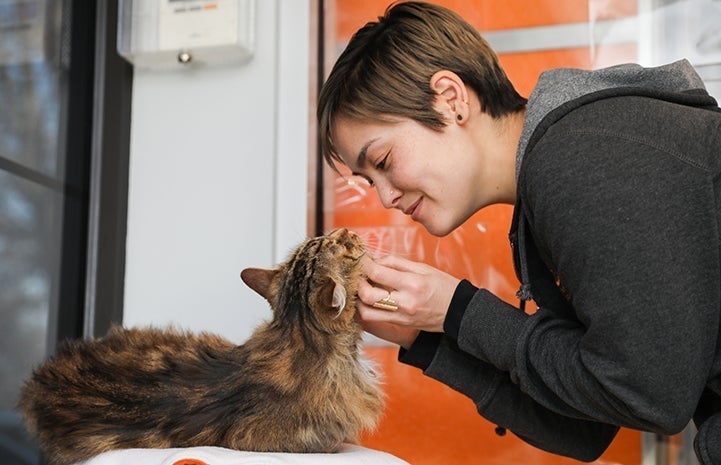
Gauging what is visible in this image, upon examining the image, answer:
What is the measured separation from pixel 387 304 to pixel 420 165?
256 millimetres

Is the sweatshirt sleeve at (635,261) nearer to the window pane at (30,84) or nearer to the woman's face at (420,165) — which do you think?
the woman's face at (420,165)

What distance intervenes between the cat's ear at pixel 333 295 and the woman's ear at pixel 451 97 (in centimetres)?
36

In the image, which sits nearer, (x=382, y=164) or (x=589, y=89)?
(x=589, y=89)

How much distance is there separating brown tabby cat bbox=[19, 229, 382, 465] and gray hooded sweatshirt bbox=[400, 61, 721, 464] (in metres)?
0.25

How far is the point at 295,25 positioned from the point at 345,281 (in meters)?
1.05

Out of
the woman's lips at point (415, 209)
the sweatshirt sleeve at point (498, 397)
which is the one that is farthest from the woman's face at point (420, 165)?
the sweatshirt sleeve at point (498, 397)

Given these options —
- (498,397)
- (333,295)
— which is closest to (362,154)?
→ (333,295)

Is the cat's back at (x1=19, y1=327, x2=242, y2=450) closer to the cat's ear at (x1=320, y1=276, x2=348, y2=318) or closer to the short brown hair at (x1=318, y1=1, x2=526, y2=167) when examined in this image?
the cat's ear at (x1=320, y1=276, x2=348, y2=318)

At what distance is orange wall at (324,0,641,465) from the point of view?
1958mm

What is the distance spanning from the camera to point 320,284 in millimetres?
1288

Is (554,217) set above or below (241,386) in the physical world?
above

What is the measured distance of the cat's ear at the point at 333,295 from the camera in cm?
124

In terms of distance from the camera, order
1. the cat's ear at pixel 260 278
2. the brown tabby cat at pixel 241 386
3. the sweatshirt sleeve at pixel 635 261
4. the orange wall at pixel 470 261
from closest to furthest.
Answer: the sweatshirt sleeve at pixel 635 261
the brown tabby cat at pixel 241 386
the cat's ear at pixel 260 278
the orange wall at pixel 470 261

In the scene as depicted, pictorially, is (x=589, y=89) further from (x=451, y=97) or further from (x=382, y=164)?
(x=382, y=164)
